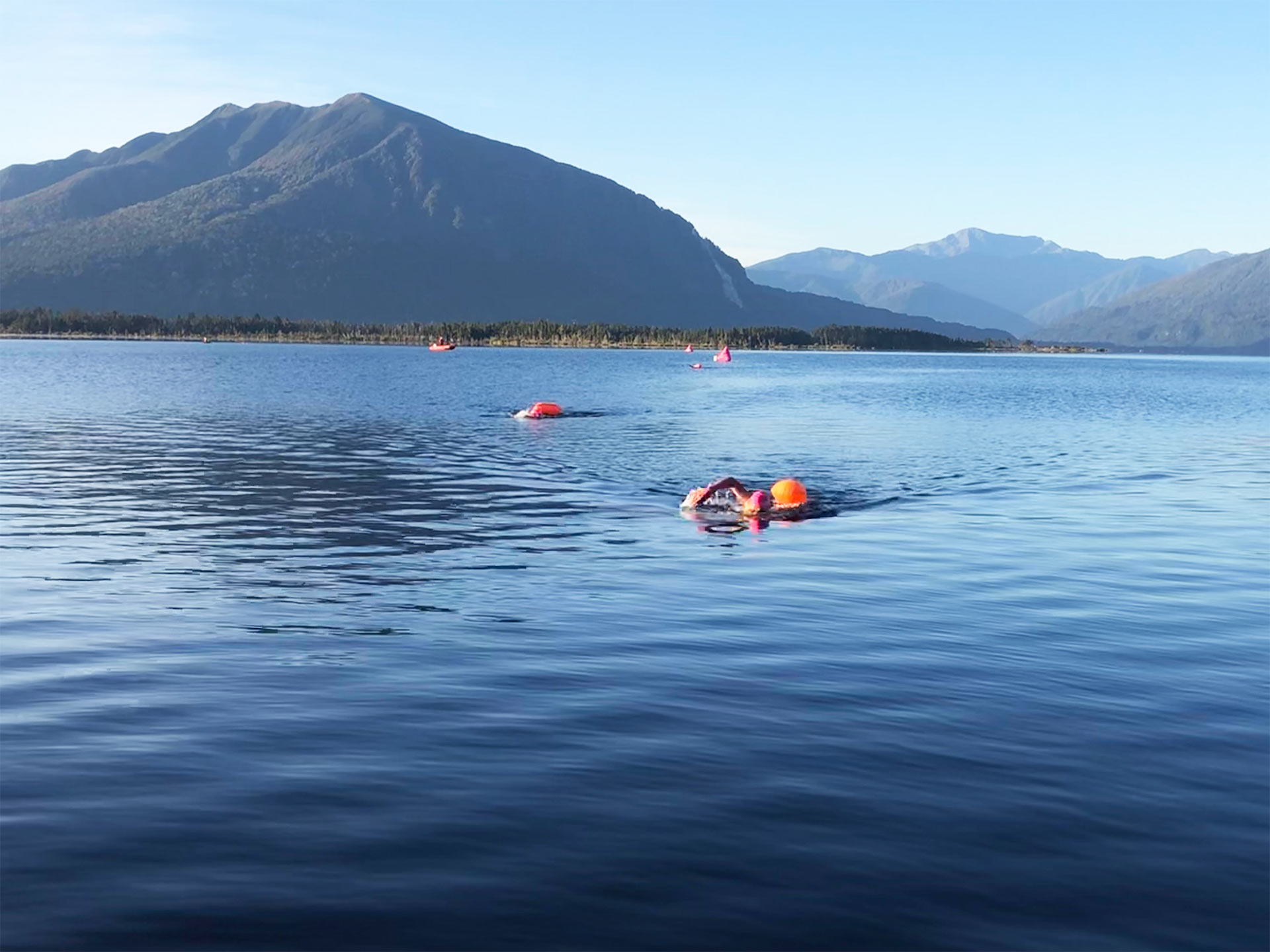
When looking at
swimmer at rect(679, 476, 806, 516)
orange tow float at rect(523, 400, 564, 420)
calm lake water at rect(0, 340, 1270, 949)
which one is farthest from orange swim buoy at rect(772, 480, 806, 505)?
orange tow float at rect(523, 400, 564, 420)

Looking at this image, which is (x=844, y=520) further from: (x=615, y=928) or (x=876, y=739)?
(x=615, y=928)

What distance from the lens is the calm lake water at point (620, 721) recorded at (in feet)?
37.2

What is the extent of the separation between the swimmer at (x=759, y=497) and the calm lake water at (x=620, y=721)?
51.4 inches

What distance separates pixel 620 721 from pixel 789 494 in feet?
83.3

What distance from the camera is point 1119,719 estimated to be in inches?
688

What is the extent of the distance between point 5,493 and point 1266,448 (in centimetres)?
6007

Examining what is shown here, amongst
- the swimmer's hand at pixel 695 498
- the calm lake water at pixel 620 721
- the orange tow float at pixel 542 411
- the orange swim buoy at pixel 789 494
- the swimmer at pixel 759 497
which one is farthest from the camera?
the orange tow float at pixel 542 411

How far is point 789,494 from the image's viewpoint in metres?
41.6

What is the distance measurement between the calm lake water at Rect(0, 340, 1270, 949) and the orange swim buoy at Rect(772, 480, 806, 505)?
127cm

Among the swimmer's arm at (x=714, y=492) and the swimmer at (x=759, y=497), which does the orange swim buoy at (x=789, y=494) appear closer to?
the swimmer at (x=759, y=497)

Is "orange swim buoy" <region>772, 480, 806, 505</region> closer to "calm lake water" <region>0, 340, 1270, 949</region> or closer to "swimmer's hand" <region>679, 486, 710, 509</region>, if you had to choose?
"calm lake water" <region>0, 340, 1270, 949</region>

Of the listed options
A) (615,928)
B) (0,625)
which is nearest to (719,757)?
(615,928)

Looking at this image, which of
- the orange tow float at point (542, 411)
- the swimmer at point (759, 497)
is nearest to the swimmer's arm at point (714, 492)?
the swimmer at point (759, 497)

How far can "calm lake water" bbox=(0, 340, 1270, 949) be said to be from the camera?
37.2 ft
